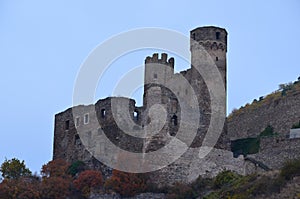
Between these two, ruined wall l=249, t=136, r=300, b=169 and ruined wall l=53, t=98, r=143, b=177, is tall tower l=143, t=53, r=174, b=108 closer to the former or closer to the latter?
ruined wall l=53, t=98, r=143, b=177

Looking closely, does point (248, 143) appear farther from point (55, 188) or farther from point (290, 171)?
point (290, 171)

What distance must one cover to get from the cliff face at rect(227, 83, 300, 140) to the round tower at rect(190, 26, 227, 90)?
739cm

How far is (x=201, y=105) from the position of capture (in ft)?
189

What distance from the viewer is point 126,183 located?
5281cm

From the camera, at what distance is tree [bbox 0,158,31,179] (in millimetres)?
57281

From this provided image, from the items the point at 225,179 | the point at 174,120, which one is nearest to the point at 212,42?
the point at 174,120

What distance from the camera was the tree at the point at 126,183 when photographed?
2069 inches

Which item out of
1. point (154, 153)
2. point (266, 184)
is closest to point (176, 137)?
point (154, 153)

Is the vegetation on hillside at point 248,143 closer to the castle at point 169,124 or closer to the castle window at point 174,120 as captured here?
the castle at point 169,124

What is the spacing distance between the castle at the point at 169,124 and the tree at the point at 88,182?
156 cm

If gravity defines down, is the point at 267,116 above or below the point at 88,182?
above

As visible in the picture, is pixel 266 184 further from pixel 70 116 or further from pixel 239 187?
pixel 70 116

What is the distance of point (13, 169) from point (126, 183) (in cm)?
824

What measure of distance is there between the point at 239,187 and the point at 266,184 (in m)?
1.69
